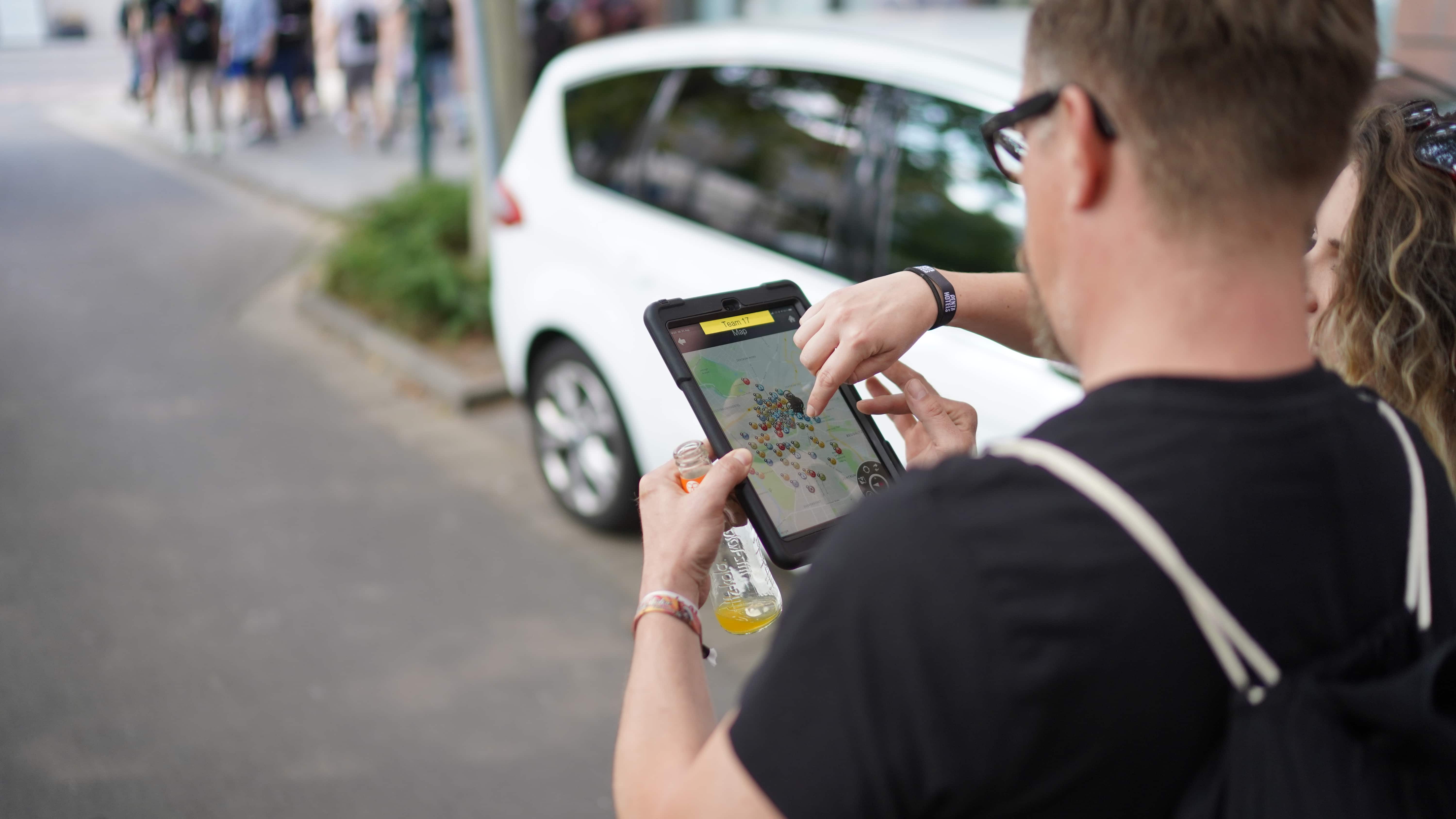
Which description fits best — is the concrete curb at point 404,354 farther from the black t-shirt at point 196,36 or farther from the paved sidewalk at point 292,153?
the black t-shirt at point 196,36

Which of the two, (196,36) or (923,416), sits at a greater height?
(923,416)

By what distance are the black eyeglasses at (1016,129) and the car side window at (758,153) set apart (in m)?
2.33

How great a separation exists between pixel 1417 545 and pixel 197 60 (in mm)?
13659

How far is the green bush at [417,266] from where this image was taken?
22.6ft

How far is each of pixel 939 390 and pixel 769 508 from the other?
1.89 meters

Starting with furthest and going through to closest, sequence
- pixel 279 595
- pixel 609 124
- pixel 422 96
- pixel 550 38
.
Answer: pixel 550 38 < pixel 422 96 < pixel 609 124 < pixel 279 595

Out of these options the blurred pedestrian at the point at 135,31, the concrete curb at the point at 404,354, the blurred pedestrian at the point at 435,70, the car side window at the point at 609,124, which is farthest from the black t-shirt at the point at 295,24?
the car side window at the point at 609,124

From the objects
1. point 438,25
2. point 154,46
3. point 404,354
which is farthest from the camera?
point 154,46

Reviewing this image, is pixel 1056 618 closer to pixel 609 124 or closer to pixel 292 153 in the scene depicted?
pixel 609 124

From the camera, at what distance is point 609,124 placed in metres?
4.47

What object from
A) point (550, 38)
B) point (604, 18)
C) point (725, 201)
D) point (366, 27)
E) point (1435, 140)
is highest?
point (1435, 140)

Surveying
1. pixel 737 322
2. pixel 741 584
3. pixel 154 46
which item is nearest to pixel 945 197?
pixel 737 322

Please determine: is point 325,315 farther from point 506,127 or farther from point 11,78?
point 11,78

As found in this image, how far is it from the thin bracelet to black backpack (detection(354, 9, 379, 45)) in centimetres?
1296
